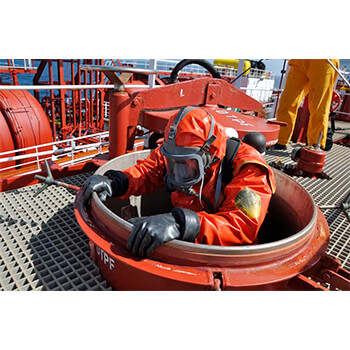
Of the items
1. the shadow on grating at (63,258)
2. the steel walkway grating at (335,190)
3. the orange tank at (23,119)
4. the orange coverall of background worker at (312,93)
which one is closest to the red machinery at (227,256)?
the shadow on grating at (63,258)

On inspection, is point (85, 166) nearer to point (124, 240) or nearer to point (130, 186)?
point (130, 186)

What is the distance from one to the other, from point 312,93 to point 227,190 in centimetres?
370

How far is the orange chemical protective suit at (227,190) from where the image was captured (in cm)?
155

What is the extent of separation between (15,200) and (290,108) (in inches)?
183

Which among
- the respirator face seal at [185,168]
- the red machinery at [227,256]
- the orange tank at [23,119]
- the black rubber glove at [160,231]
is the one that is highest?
the respirator face seal at [185,168]

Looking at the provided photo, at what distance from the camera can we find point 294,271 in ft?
4.87

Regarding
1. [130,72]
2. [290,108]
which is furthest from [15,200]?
[290,108]

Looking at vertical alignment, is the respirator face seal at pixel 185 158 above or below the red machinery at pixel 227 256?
above

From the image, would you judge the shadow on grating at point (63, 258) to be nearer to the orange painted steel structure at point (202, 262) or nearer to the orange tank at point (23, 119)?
the orange painted steel structure at point (202, 262)

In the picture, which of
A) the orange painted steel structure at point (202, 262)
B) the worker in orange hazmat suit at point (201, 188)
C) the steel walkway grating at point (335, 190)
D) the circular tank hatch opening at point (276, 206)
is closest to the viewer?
the orange painted steel structure at point (202, 262)

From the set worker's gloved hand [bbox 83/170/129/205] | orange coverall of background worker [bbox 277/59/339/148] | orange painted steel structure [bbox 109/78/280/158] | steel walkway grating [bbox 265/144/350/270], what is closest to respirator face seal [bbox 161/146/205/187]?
worker's gloved hand [bbox 83/170/129/205]

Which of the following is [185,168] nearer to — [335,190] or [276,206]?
[276,206]

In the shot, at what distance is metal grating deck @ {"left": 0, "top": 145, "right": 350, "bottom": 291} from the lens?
5.87 feet

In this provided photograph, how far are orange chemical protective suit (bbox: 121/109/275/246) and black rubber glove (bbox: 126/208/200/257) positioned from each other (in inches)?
3.3
